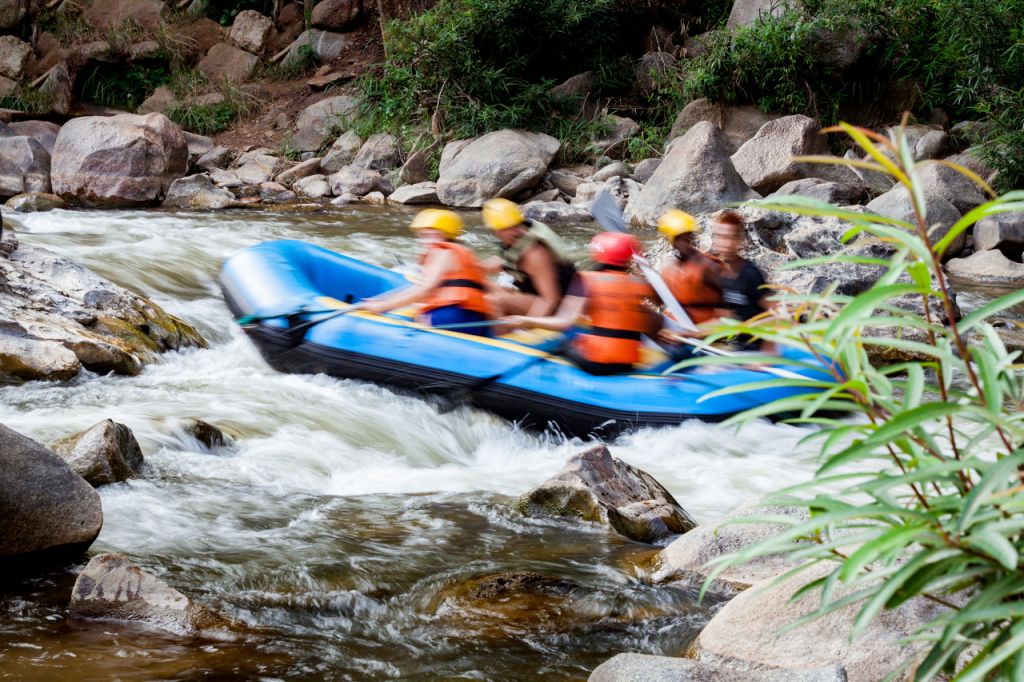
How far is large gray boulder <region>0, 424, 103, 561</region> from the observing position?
257cm

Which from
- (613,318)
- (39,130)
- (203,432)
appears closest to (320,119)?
(39,130)

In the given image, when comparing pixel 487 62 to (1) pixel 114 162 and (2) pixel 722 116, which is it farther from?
(1) pixel 114 162

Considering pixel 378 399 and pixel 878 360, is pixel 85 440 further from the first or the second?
pixel 878 360

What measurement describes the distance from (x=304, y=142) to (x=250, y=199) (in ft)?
8.51

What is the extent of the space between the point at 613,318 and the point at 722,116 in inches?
313

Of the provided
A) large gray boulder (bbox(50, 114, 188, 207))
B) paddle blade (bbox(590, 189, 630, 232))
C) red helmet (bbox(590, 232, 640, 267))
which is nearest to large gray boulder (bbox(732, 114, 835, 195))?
paddle blade (bbox(590, 189, 630, 232))

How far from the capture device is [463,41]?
1210 cm

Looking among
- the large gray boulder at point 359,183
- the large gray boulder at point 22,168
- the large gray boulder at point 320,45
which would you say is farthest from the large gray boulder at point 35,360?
the large gray boulder at point 320,45

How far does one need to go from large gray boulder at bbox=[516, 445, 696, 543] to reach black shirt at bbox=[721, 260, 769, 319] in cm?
190

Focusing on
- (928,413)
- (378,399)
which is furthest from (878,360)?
(928,413)

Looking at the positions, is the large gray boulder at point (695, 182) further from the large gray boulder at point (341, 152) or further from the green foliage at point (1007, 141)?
the large gray boulder at point (341, 152)

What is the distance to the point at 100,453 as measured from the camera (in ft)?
11.0

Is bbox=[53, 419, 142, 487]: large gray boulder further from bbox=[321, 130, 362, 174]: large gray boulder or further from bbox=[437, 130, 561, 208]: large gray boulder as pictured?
bbox=[321, 130, 362, 174]: large gray boulder

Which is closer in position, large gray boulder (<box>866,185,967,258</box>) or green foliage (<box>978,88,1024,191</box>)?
large gray boulder (<box>866,185,967,258</box>)
